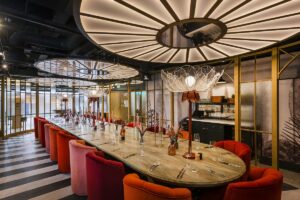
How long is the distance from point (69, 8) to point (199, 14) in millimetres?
2321

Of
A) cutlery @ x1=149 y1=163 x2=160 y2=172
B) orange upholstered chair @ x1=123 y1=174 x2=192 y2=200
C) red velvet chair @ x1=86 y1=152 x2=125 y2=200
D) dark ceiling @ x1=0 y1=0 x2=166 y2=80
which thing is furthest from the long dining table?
dark ceiling @ x1=0 y1=0 x2=166 y2=80

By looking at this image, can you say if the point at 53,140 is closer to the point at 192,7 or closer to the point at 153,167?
the point at 153,167

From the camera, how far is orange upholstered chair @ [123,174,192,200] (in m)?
1.23

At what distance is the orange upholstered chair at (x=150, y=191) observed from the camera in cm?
123

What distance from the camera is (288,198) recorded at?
9.97 feet

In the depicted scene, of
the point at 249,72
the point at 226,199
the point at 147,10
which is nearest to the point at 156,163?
the point at 226,199

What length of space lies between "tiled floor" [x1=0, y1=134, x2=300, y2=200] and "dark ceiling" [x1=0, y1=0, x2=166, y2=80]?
2.75 m

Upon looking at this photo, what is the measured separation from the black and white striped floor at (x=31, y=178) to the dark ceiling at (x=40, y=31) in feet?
9.04

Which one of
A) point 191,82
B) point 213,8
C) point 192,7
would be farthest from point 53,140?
point 213,8

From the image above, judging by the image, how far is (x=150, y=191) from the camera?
1.29 meters

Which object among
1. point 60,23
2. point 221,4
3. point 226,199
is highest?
point 60,23

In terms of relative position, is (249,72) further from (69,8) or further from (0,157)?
(0,157)

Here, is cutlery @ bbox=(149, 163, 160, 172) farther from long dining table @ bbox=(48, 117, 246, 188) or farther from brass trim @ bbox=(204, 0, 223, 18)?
brass trim @ bbox=(204, 0, 223, 18)

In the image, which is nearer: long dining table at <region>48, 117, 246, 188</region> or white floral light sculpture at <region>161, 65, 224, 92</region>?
long dining table at <region>48, 117, 246, 188</region>
